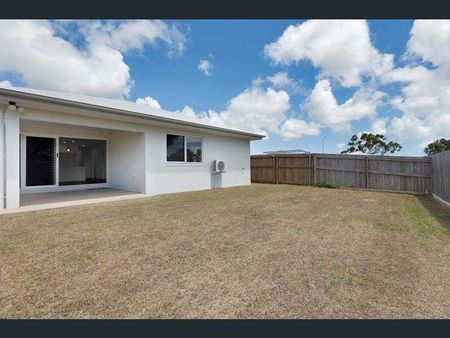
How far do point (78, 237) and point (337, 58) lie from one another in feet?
39.7

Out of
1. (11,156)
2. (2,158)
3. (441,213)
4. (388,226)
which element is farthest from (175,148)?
(441,213)

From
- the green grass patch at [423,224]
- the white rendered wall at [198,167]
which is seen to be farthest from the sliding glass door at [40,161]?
the green grass patch at [423,224]

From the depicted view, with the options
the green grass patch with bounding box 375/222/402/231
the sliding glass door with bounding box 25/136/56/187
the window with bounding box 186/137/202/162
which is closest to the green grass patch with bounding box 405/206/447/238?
the green grass patch with bounding box 375/222/402/231

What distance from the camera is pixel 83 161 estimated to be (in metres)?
11.5

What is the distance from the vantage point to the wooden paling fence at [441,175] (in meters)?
8.19

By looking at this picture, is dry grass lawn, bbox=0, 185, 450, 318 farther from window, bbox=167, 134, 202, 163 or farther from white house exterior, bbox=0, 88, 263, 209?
window, bbox=167, 134, 202, 163

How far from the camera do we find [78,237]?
442 cm

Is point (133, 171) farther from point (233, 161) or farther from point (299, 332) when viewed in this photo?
point (299, 332)

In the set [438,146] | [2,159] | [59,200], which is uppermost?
[438,146]

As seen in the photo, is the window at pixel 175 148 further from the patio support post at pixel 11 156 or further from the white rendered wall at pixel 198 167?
the patio support post at pixel 11 156

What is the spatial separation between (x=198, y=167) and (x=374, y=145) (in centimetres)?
2825

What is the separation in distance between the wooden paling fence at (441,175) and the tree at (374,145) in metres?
22.7

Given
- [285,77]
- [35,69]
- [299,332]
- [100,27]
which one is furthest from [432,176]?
[35,69]

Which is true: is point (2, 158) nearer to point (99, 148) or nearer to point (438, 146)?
point (99, 148)
